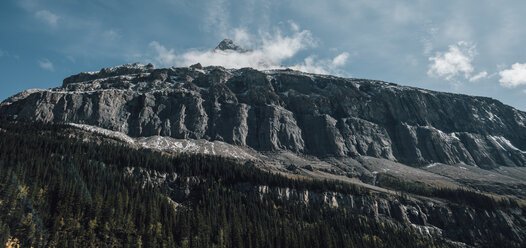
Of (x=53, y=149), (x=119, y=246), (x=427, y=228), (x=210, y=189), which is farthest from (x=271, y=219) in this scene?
(x=53, y=149)

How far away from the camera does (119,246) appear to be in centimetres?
7544

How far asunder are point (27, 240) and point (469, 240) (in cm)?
17525

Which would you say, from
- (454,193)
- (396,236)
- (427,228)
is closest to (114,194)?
(396,236)

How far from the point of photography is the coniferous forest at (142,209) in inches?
2982

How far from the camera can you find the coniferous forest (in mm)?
75750

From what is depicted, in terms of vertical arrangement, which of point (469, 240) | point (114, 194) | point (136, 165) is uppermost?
point (136, 165)

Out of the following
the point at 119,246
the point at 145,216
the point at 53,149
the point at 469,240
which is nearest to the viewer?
the point at 119,246

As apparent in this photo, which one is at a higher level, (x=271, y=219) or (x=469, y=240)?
(x=271, y=219)

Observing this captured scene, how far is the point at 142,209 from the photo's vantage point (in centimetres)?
9144

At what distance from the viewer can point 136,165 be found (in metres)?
140

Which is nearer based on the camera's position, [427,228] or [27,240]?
[27,240]

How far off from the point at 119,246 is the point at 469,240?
156 m

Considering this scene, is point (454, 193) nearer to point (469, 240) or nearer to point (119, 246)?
point (469, 240)

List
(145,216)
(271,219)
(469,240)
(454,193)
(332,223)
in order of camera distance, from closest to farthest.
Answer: (145,216) < (271,219) < (332,223) < (469,240) < (454,193)
